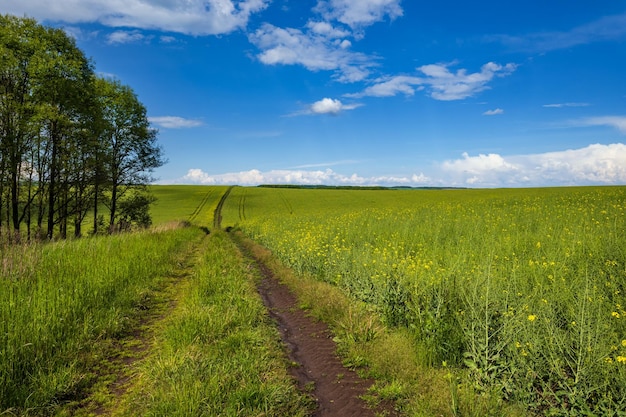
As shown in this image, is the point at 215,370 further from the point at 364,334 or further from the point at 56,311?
the point at 56,311

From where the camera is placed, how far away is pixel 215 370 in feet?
15.4

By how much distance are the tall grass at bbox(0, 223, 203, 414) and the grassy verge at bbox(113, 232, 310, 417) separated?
1.00 meters

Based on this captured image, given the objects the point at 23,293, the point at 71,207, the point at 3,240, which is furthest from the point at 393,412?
the point at 71,207

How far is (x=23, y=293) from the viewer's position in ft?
20.8

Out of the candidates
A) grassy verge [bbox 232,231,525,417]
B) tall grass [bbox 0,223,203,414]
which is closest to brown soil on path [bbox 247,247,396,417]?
grassy verge [bbox 232,231,525,417]

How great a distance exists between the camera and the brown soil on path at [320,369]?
4.43 meters

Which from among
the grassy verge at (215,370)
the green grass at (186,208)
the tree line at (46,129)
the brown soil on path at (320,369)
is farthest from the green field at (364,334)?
the green grass at (186,208)

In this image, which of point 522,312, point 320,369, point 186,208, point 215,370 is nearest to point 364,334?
point 320,369

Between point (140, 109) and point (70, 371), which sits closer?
point (70, 371)

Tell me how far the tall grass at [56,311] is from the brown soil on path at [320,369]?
319cm

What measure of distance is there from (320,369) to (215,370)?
1725 millimetres

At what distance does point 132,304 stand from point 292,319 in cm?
372

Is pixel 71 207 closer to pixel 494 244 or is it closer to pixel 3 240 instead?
pixel 3 240

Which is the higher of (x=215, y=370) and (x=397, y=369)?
(x=215, y=370)
